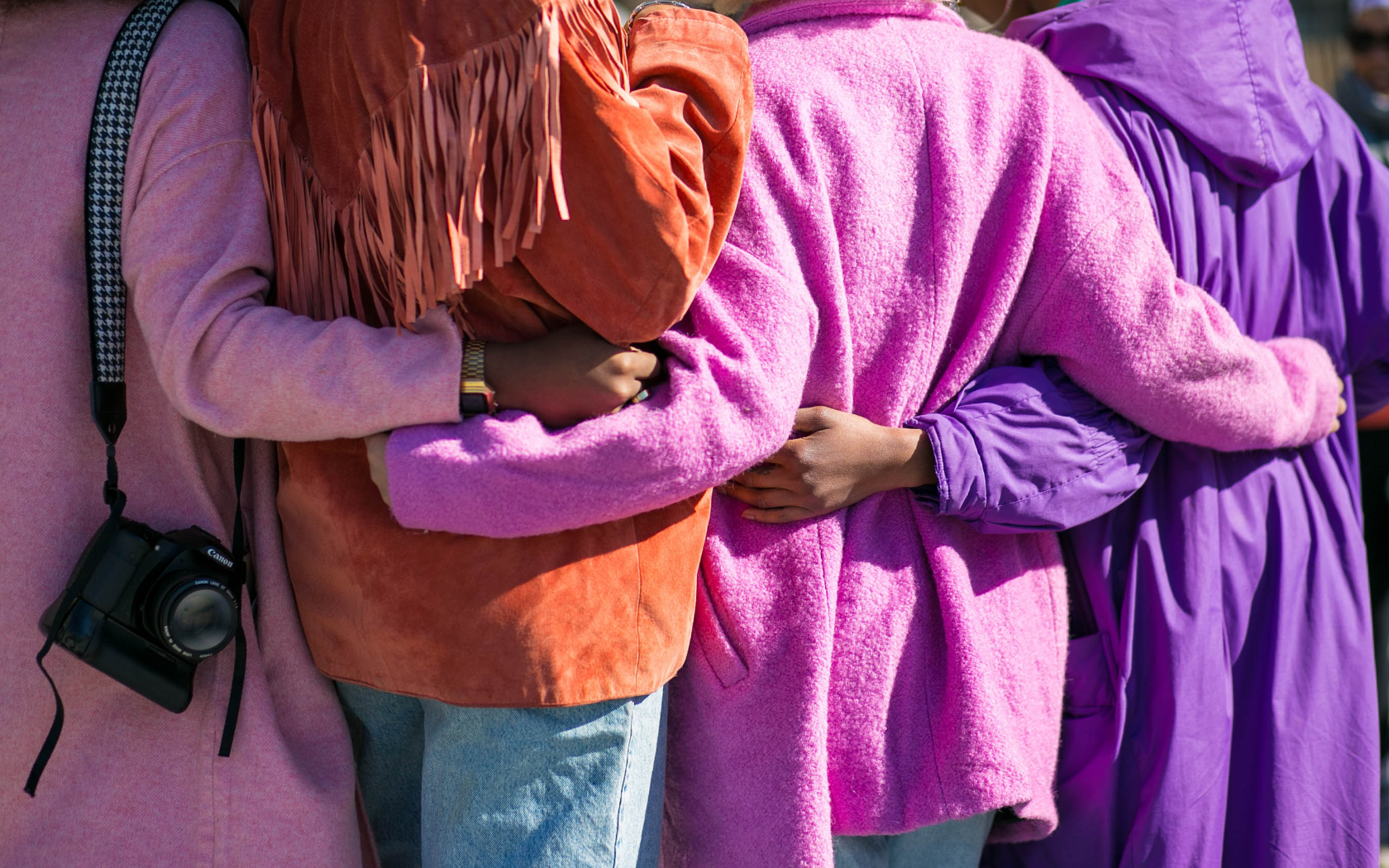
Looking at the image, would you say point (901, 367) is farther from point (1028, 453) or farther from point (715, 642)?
point (715, 642)

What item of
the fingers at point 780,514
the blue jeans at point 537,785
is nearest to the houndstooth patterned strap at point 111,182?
the blue jeans at point 537,785

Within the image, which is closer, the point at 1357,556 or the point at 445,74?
the point at 445,74

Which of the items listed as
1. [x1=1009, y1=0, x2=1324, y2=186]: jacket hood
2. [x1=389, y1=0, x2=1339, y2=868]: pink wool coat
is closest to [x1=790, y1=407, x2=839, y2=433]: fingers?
[x1=389, y1=0, x2=1339, y2=868]: pink wool coat

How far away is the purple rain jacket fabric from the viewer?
6.07 feet

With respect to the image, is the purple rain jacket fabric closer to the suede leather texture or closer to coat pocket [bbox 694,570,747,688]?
coat pocket [bbox 694,570,747,688]

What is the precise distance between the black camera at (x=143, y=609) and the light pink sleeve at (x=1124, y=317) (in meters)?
1.17

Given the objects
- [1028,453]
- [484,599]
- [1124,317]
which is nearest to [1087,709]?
[1028,453]

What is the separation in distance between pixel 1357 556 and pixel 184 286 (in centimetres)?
182

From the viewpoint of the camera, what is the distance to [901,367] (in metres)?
1.73

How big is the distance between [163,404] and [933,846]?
4.05ft

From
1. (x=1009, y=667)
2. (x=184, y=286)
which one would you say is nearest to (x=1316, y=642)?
(x=1009, y=667)

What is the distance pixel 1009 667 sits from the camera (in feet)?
5.71

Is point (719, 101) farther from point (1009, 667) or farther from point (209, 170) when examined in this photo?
point (1009, 667)

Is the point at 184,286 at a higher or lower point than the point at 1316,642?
higher
